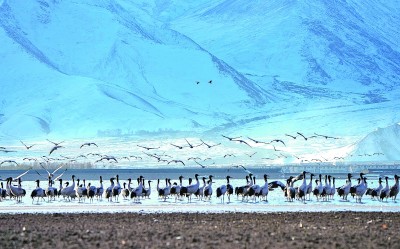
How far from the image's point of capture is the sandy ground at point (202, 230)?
26734mm

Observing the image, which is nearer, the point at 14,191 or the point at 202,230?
the point at 202,230

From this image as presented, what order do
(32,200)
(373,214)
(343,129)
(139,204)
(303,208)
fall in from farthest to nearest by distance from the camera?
(343,129)
(32,200)
(139,204)
(303,208)
(373,214)

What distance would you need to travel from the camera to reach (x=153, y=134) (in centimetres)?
19950

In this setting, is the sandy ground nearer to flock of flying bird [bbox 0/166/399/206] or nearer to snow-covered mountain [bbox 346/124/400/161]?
flock of flying bird [bbox 0/166/399/206]

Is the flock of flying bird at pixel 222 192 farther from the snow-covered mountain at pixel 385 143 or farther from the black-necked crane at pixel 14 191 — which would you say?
the snow-covered mountain at pixel 385 143

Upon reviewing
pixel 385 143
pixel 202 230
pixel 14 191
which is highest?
pixel 385 143

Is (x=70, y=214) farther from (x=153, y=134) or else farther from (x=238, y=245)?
(x=153, y=134)

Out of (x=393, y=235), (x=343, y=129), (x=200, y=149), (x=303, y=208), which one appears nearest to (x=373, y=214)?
(x=303, y=208)

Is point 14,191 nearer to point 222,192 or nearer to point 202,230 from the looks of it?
point 222,192

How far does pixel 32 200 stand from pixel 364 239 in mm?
27108

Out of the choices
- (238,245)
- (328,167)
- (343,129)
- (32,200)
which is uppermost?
(343,129)

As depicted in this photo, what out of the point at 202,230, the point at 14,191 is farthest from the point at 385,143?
the point at 202,230

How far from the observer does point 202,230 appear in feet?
100.0

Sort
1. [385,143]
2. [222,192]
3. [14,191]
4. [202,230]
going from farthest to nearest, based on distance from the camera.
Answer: [385,143] < [14,191] < [222,192] < [202,230]
